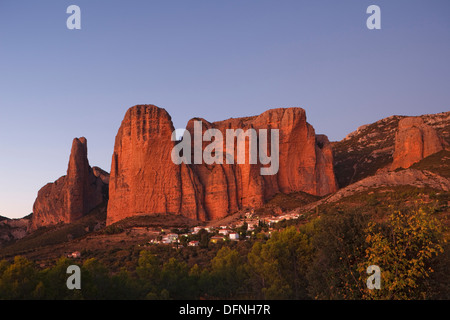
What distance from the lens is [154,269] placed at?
30.1m

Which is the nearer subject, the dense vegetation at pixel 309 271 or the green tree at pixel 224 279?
the dense vegetation at pixel 309 271

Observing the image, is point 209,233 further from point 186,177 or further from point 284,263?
point 284,263

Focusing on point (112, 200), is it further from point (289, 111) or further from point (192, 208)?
point (289, 111)

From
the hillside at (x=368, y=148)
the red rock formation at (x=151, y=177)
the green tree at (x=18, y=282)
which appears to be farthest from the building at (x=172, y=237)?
the hillside at (x=368, y=148)

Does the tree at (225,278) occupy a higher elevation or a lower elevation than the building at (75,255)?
higher

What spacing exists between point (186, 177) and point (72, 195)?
2920 cm

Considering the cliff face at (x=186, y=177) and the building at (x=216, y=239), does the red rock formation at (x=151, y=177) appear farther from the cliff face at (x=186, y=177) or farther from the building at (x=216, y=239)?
the building at (x=216, y=239)

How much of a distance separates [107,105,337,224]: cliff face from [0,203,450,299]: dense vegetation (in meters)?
49.1

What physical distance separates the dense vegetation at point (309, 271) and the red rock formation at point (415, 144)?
53771 mm

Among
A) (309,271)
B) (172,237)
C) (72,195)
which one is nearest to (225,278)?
(309,271)

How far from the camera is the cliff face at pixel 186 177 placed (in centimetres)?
8369

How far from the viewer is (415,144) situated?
8094cm
